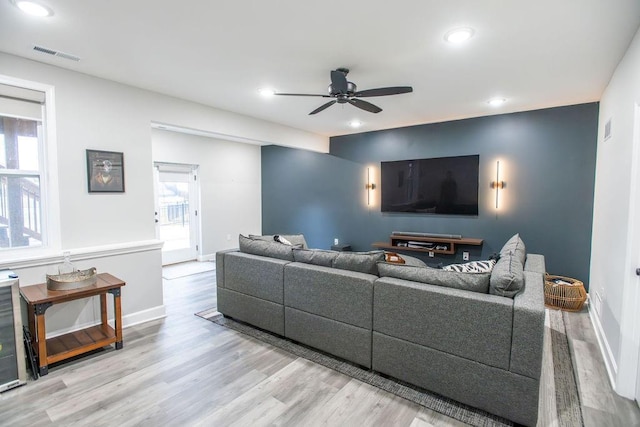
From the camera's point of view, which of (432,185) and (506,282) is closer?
(506,282)

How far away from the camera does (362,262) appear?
2.61 m

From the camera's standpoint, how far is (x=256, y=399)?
220 centimetres

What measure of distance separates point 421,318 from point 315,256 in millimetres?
1072

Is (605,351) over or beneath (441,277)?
beneath

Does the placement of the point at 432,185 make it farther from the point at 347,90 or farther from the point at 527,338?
the point at 527,338

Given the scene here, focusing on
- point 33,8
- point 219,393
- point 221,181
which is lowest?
point 219,393

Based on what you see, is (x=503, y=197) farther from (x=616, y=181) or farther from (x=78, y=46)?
(x=78, y=46)

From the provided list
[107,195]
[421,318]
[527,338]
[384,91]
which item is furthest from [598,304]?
[107,195]

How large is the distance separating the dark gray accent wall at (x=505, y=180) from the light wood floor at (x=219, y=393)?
5.91 ft

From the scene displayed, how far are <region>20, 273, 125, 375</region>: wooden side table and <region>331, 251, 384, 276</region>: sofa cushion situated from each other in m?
1.98

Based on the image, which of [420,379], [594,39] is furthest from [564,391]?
[594,39]

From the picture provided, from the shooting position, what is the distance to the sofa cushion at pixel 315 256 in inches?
110

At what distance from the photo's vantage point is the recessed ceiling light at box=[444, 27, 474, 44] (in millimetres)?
2254

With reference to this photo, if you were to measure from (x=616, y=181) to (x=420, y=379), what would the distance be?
92.0 inches
